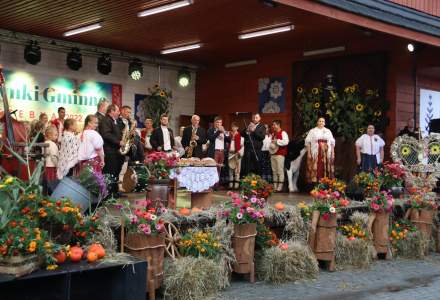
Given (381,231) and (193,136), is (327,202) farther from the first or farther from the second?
(193,136)

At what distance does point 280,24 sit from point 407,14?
94.7 inches

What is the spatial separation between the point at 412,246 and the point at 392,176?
1.02 meters

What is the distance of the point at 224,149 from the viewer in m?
11.9

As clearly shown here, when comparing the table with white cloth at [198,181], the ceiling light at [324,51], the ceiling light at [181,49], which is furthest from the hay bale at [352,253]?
the ceiling light at [181,49]

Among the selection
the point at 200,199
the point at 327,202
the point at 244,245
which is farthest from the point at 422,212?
the point at 244,245

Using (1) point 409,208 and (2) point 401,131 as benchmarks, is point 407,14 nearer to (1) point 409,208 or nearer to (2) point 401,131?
(2) point 401,131

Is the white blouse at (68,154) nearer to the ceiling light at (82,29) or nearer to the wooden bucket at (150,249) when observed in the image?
the wooden bucket at (150,249)

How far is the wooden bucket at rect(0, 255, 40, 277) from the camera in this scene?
11.0ft

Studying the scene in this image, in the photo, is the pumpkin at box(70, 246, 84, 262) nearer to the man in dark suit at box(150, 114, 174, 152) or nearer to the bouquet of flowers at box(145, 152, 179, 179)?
the bouquet of flowers at box(145, 152, 179, 179)

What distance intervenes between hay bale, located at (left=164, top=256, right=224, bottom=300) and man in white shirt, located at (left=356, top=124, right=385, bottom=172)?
20.7 feet

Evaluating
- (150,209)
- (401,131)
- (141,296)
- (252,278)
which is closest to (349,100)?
(401,131)

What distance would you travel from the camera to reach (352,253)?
7051mm

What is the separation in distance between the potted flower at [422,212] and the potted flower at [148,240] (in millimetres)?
4403

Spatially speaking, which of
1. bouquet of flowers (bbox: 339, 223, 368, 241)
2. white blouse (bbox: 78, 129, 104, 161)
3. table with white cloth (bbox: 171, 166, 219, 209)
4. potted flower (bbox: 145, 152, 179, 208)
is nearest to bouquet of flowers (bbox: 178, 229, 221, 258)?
potted flower (bbox: 145, 152, 179, 208)
